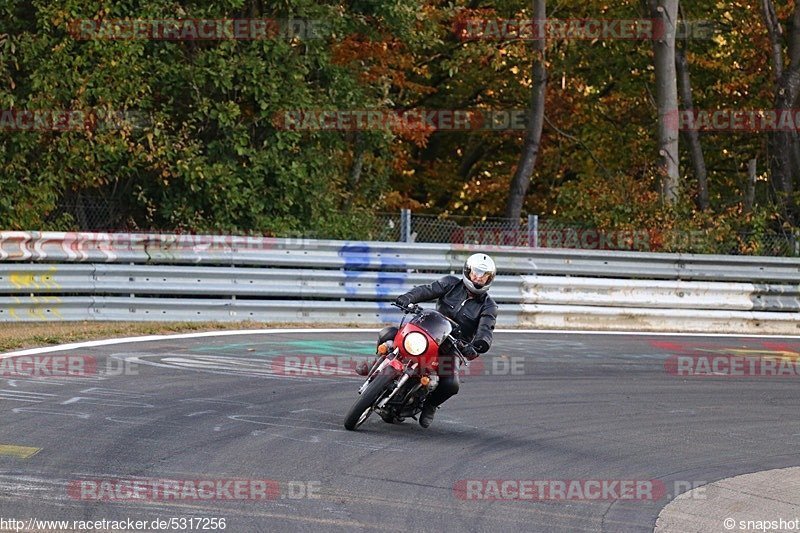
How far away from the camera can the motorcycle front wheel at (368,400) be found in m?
9.84

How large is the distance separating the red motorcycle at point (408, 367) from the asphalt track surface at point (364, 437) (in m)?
0.21

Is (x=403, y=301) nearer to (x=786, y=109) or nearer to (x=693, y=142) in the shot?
(x=786, y=109)

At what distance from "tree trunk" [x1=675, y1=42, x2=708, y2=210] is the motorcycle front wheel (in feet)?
55.8

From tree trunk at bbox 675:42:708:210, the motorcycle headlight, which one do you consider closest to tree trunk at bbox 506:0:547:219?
tree trunk at bbox 675:42:708:210

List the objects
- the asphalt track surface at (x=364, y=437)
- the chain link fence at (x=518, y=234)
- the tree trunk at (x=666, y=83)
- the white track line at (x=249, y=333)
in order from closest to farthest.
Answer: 1. the asphalt track surface at (x=364, y=437)
2. the white track line at (x=249, y=333)
3. the chain link fence at (x=518, y=234)
4. the tree trunk at (x=666, y=83)

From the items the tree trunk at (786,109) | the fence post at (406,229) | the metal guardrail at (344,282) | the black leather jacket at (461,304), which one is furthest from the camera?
the tree trunk at (786,109)

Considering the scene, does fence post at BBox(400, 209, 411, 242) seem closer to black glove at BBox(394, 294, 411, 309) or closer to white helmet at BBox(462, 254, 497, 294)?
white helmet at BBox(462, 254, 497, 294)

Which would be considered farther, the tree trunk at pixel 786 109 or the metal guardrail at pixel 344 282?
the tree trunk at pixel 786 109

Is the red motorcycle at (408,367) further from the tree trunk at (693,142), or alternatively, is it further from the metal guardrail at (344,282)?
the tree trunk at (693,142)

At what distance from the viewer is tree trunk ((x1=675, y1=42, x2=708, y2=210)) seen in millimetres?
26750

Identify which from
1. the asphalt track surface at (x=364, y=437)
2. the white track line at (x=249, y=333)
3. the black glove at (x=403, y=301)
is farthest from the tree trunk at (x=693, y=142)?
the black glove at (x=403, y=301)

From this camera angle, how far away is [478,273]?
10438 mm

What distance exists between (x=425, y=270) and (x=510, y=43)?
32.2 ft

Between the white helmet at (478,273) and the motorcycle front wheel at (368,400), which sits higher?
the white helmet at (478,273)
